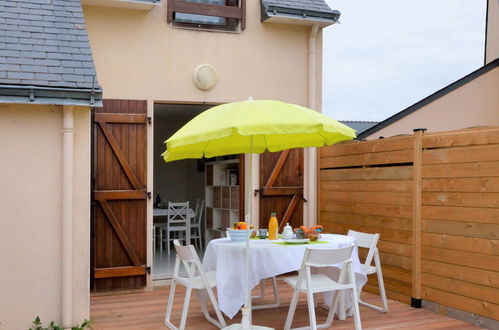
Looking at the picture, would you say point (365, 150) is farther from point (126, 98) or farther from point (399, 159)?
point (126, 98)

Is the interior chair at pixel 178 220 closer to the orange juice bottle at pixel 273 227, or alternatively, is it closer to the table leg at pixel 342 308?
the orange juice bottle at pixel 273 227

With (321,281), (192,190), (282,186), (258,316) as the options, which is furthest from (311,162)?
(192,190)

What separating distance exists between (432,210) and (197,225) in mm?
5473

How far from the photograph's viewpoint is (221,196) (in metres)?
10.1

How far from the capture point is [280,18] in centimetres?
773

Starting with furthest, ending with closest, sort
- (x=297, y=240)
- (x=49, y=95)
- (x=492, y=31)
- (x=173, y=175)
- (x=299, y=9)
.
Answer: (x=173, y=175)
(x=492, y=31)
(x=299, y=9)
(x=297, y=240)
(x=49, y=95)

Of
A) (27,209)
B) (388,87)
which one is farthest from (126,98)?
(388,87)

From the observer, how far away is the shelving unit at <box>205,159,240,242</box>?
9.46 metres

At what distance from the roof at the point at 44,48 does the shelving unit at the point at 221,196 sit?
12.8 ft

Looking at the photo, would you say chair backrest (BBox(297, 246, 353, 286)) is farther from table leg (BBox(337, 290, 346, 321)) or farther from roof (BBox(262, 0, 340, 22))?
roof (BBox(262, 0, 340, 22))

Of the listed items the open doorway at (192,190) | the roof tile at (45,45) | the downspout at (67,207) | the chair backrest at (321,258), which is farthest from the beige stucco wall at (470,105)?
the downspout at (67,207)

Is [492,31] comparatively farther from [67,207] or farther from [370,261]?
[67,207]

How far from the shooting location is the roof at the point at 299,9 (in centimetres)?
763

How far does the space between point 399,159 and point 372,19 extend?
9.36 metres
